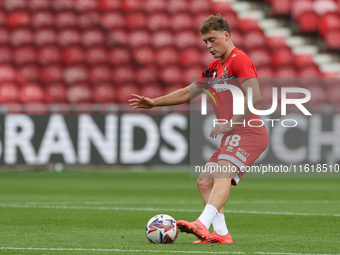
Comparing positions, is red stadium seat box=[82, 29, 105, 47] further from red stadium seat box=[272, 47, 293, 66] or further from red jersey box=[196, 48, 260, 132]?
red jersey box=[196, 48, 260, 132]

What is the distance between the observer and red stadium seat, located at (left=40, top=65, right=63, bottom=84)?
67.3 feet

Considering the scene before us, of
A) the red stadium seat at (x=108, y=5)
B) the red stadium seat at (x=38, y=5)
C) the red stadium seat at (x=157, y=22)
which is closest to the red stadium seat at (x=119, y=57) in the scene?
the red stadium seat at (x=157, y=22)

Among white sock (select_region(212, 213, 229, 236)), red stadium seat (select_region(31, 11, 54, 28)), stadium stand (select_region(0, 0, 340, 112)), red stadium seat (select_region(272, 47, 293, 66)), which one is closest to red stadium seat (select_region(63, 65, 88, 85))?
stadium stand (select_region(0, 0, 340, 112))

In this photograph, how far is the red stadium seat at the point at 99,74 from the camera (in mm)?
20472

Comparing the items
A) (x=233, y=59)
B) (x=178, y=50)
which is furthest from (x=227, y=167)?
(x=178, y=50)

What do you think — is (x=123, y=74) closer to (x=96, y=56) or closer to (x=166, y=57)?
(x=96, y=56)

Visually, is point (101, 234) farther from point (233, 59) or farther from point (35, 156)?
point (35, 156)

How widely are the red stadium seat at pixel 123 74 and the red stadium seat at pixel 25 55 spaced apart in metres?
2.30

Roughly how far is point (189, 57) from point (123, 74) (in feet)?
6.95

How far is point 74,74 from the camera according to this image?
67.2 ft

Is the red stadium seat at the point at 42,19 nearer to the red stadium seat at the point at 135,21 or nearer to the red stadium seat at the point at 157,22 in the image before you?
the red stadium seat at the point at 135,21

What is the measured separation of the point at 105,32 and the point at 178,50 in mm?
2164

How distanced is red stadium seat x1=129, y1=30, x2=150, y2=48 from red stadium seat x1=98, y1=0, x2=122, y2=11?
99 cm

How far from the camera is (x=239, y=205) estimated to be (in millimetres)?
11055
